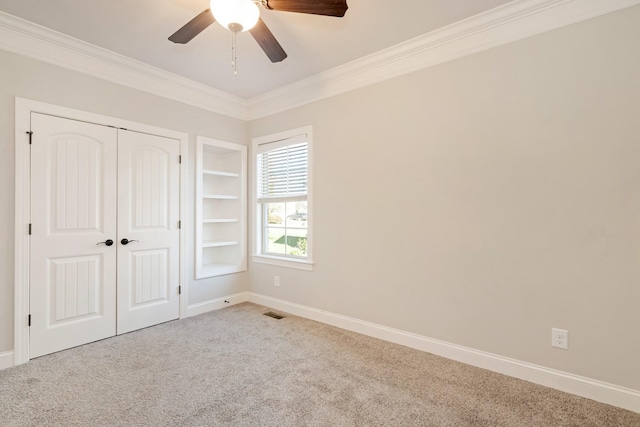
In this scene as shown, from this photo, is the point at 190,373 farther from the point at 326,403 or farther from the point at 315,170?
the point at 315,170

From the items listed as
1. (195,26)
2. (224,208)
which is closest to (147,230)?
(224,208)

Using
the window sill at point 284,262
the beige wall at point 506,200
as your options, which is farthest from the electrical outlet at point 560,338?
the window sill at point 284,262

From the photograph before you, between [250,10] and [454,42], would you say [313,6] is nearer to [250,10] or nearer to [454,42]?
[250,10]

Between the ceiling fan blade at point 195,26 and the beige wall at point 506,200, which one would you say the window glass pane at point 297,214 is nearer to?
the beige wall at point 506,200

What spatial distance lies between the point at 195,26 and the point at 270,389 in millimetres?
2524

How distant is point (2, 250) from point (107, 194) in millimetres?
867

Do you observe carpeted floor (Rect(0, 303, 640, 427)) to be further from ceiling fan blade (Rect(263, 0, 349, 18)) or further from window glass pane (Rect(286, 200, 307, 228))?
ceiling fan blade (Rect(263, 0, 349, 18))

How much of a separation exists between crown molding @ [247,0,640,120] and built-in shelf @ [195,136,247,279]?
3.94 feet

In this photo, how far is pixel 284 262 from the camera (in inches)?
152

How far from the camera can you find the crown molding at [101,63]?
249 cm

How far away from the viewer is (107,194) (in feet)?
9.82

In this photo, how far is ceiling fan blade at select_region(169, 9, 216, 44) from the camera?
6.25 feet

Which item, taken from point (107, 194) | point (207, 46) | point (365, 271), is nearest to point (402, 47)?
point (207, 46)

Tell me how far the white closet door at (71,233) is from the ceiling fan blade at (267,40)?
1.93 metres
